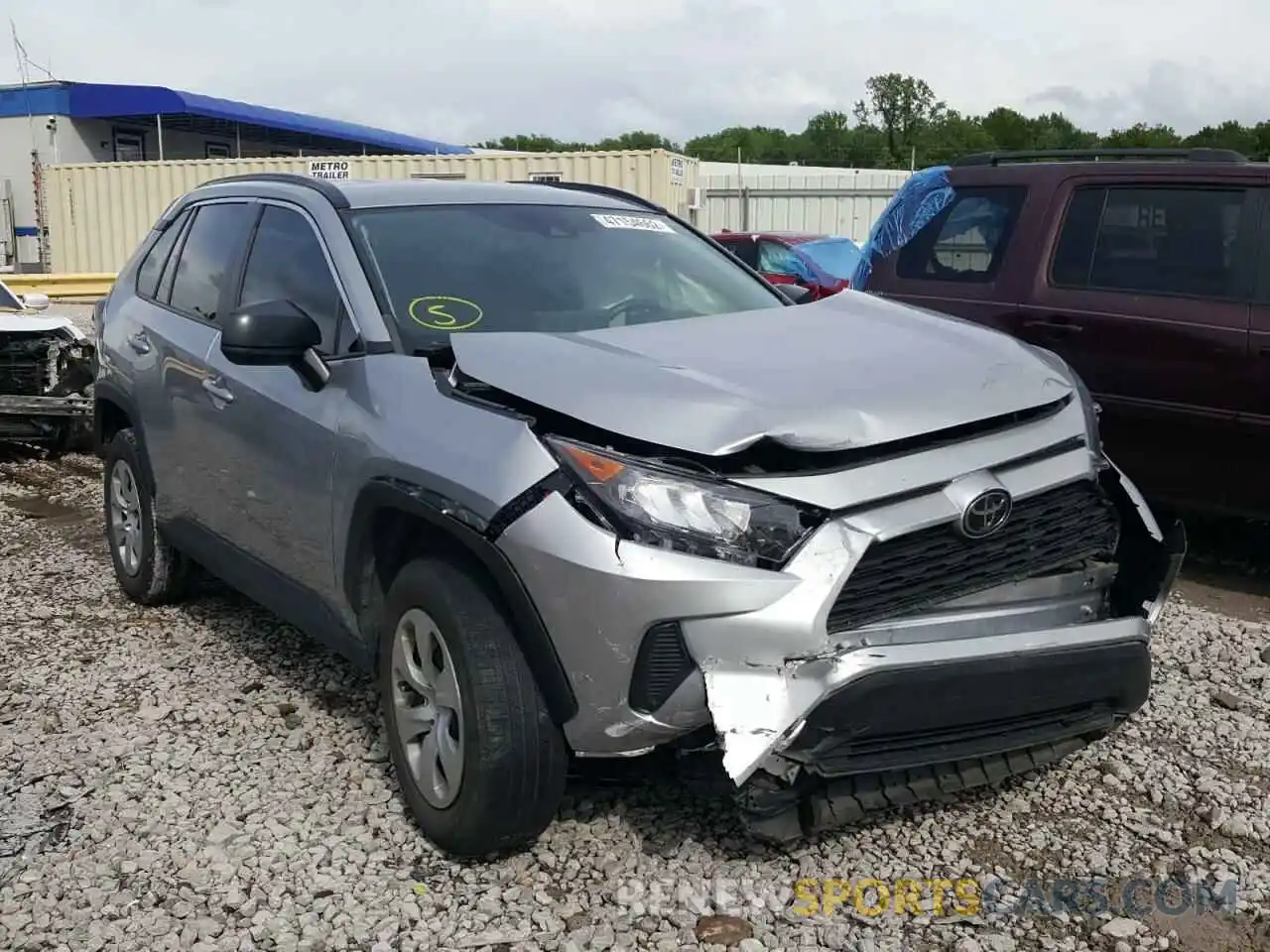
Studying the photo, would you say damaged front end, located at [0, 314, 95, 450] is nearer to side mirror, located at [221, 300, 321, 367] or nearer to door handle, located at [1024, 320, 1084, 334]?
side mirror, located at [221, 300, 321, 367]

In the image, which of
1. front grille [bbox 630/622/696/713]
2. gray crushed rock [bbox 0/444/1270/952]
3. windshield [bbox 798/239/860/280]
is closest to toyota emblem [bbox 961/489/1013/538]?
front grille [bbox 630/622/696/713]

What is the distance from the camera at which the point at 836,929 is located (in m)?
2.81

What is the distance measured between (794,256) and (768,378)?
11945 mm

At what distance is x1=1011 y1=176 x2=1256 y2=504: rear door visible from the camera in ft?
16.7

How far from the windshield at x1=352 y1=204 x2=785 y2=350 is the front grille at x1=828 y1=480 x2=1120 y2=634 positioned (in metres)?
1.28

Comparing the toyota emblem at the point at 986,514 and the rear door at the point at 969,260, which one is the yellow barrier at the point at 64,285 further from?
the toyota emblem at the point at 986,514

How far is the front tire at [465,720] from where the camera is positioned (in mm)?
2824

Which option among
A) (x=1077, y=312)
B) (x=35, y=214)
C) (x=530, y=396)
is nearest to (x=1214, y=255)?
(x=1077, y=312)

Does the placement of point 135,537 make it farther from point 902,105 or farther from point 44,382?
point 902,105

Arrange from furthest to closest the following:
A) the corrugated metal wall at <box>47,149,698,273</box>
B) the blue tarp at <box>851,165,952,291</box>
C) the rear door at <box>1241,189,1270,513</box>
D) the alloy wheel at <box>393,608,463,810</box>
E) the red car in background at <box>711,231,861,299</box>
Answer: the corrugated metal wall at <box>47,149,698,273</box> → the red car in background at <box>711,231,861,299</box> → the blue tarp at <box>851,165,952,291</box> → the rear door at <box>1241,189,1270,513</box> → the alloy wheel at <box>393,608,463,810</box>

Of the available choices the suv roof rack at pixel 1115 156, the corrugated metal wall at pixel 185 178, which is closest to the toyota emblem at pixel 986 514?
the suv roof rack at pixel 1115 156

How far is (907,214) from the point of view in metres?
6.35

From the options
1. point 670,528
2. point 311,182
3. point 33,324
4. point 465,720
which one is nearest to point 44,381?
point 33,324

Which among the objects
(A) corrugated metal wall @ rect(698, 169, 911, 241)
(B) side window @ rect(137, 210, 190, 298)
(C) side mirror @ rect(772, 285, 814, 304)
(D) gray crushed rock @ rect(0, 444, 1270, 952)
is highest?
(A) corrugated metal wall @ rect(698, 169, 911, 241)
